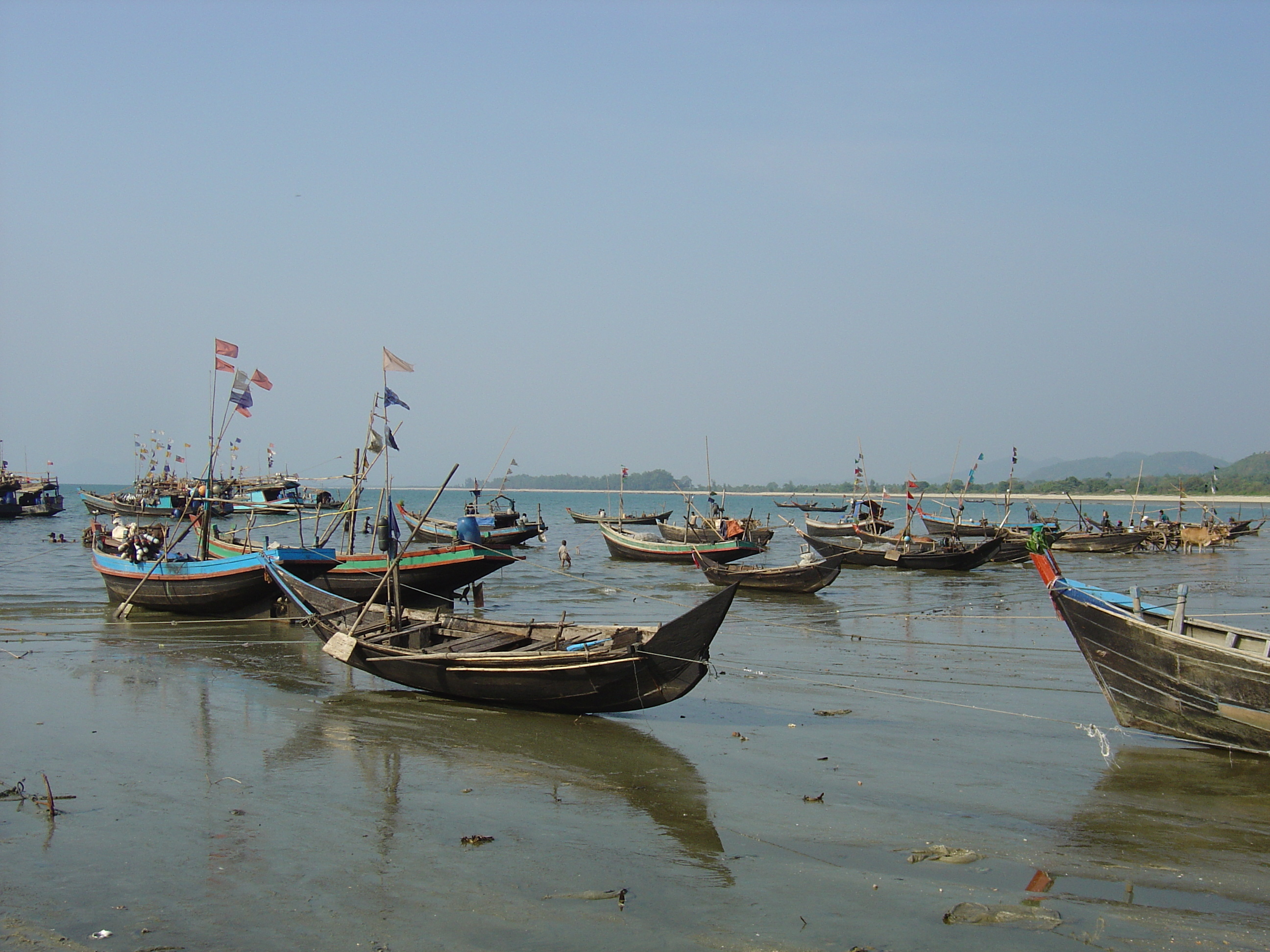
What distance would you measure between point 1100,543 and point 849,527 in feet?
36.7

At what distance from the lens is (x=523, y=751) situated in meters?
10.4

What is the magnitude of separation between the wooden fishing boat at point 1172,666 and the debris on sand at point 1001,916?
4.72 metres

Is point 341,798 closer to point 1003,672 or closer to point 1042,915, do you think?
point 1042,915

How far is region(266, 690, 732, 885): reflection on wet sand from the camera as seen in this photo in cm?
857

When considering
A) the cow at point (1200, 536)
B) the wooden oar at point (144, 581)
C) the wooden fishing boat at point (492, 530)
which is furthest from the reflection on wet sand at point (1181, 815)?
the cow at point (1200, 536)

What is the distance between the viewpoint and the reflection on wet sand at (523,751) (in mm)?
8570

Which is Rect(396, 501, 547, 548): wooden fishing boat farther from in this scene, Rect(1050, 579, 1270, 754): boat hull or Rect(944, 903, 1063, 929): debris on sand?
Rect(944, 903, 1063, 929): debris on sand

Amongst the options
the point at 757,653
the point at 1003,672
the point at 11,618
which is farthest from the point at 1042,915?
the point at 11,618

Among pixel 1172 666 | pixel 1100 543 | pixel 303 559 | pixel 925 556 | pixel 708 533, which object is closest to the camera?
pixel 1172 666

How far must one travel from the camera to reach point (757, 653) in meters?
17.1

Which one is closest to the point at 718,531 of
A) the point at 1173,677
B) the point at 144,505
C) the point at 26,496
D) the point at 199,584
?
the point at 199,584

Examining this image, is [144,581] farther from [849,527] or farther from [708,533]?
[849,527]

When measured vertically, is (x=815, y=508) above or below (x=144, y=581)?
above

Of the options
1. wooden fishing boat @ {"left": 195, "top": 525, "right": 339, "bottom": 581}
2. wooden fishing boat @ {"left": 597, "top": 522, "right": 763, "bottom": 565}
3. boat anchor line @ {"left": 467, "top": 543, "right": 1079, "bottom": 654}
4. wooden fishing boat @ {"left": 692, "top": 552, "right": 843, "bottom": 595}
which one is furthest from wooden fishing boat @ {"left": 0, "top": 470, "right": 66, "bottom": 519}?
wooden fishing boat @ {"left": 692, "top": 552, "right": 843, "bottom": 595}
